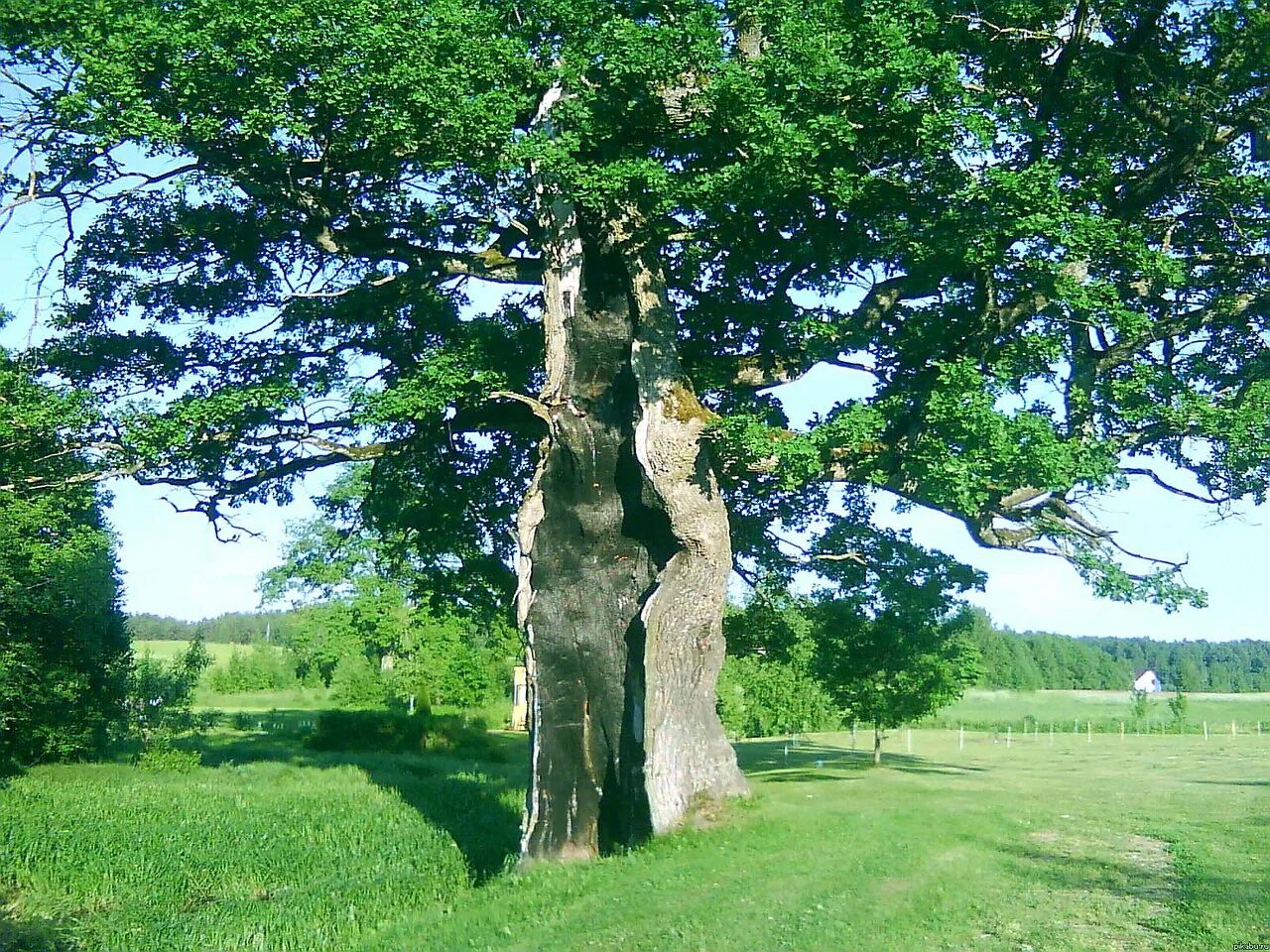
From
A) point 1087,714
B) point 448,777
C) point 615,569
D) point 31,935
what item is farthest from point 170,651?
point 615,569

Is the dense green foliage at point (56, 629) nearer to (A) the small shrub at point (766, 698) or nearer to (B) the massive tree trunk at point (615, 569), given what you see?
(B) the massive tree trunk at point (615, 569)

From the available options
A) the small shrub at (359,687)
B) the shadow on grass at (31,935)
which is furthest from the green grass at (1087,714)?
the shadow on grass at (31,935)

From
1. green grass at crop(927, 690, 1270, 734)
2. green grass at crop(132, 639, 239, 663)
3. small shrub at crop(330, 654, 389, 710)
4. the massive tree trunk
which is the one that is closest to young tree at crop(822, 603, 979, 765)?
the massive tree trunk

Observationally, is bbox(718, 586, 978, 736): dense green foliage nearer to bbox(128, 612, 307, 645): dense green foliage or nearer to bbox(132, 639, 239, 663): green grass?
bbox(132, 639, 239, 663): green grass

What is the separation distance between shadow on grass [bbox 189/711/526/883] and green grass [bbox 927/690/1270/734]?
24.2 metres

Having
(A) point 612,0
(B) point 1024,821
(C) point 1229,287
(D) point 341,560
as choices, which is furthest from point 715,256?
(D) point 341,560

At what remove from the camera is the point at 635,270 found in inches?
608

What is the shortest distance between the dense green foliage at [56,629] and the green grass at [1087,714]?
32686 millimetres

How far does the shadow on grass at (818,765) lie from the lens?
2413cm

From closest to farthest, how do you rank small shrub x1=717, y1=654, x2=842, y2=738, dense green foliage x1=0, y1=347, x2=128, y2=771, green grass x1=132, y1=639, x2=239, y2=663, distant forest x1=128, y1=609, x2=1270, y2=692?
dense green foliage x1=0, y1=347, x2=128, y2=771, green grass x1=132, y1=639, x2=239, y2=663, small shrub x1=717, y1=654, x2=842, y2=738, distant forest x1=128, y1=609, x2=1270, y2=692

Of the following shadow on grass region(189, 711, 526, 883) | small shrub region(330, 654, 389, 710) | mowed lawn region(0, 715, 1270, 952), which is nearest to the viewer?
mowed lawn region(0, 715, 1270, 952)

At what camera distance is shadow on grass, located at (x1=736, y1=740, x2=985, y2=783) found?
2413cm

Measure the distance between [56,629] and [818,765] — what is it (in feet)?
64.1

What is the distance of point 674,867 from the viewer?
11969 mm
